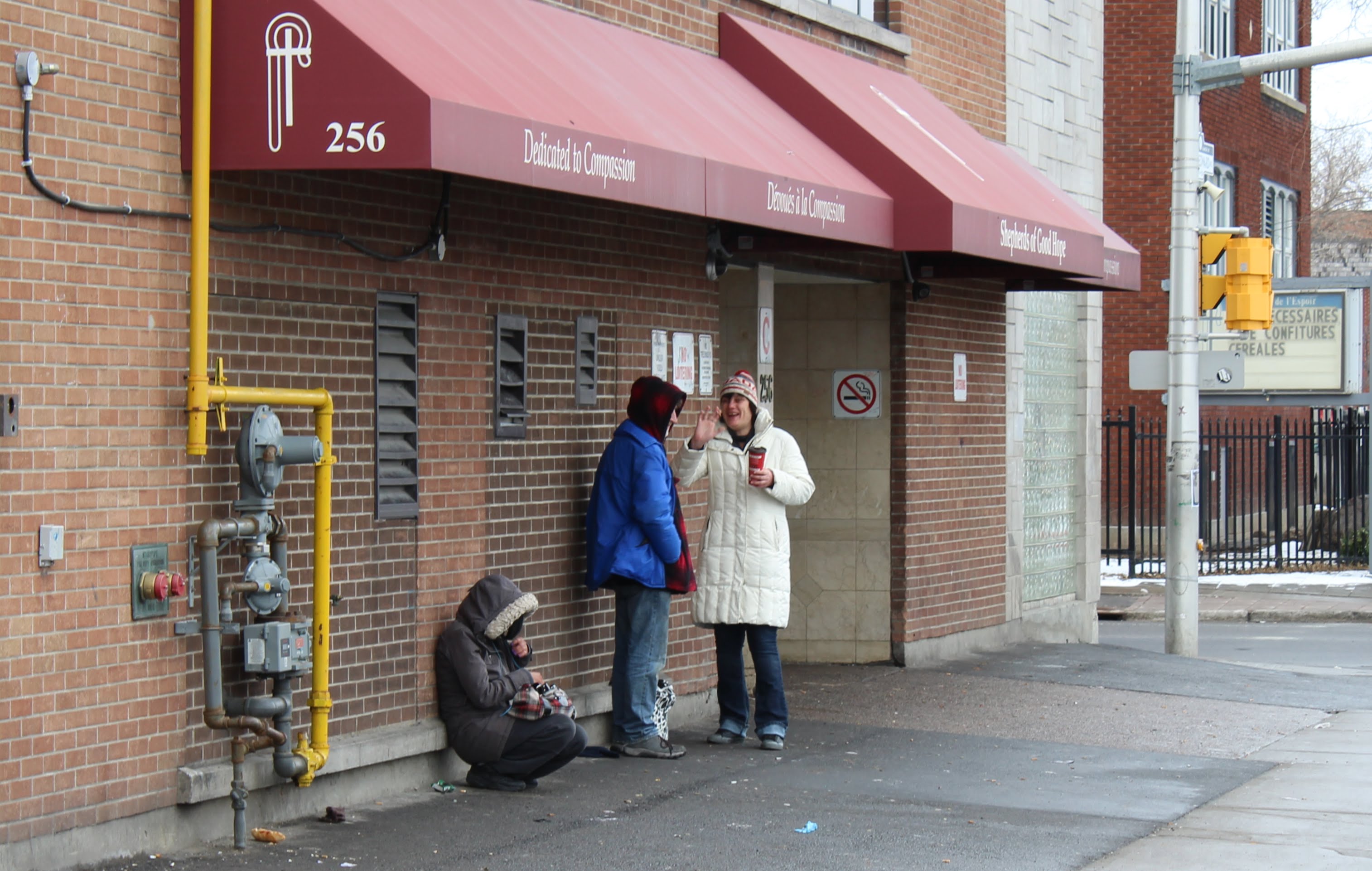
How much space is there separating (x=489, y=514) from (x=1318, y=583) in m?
15.8

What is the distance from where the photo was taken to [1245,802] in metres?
7.91

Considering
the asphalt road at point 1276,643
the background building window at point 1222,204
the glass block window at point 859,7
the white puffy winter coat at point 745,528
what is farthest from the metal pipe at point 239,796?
the background building window at point 1222,204

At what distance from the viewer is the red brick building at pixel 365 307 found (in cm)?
589

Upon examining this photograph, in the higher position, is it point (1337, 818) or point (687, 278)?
point (687, 278)

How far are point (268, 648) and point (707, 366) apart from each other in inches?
160

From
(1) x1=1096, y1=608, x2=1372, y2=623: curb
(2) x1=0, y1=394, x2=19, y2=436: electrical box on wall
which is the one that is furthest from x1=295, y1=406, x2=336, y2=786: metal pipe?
(1) x1=1096, y1=608, x2=1372, y2=623: curb

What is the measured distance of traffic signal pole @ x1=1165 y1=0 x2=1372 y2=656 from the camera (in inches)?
534

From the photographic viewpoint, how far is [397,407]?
7.47m

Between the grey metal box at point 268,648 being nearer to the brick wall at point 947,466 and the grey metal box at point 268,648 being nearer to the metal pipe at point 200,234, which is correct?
the metal pipe at point 200,234

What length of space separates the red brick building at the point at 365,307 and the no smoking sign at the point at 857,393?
1104mm

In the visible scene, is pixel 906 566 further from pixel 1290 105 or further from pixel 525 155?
pixel 1290 105

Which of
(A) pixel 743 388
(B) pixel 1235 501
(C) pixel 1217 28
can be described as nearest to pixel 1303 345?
A: (B) pixel 1235 501

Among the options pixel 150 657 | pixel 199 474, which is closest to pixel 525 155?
pixel 199 474

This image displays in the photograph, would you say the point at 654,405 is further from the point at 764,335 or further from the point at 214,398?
the point at 214,398
